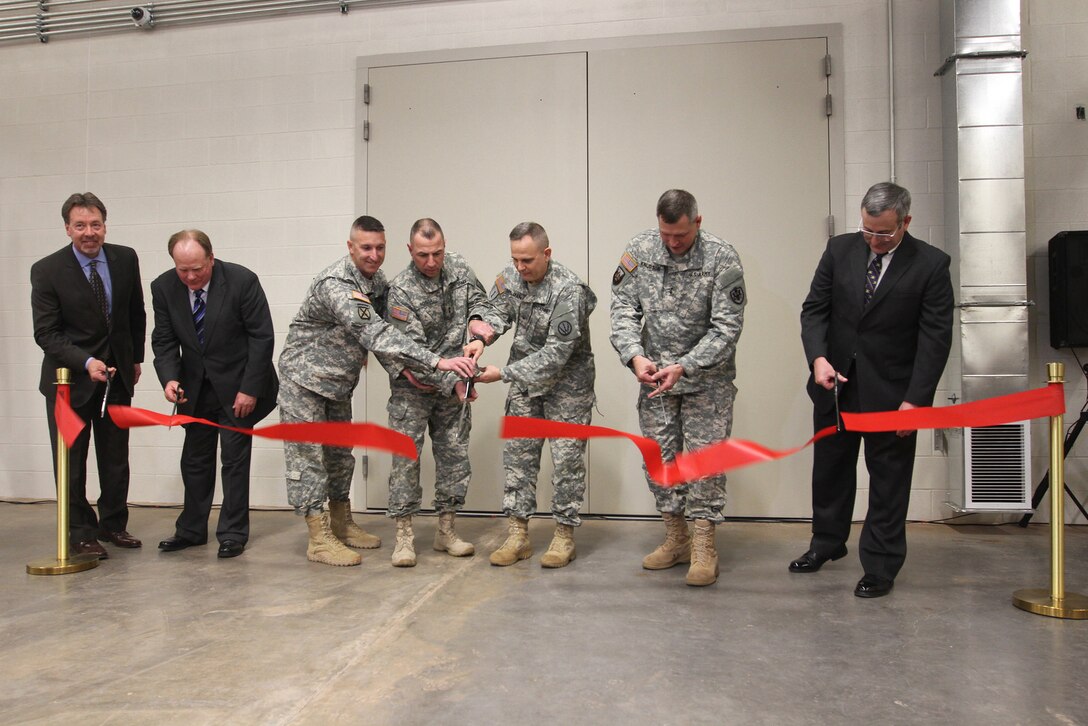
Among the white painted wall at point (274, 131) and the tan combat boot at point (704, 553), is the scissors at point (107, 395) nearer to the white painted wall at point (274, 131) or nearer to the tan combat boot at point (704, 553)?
the white painted wall at point (274, 131)

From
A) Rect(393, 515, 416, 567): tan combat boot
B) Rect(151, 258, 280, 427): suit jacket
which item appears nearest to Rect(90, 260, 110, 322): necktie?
Rect(151, 258, 280, 427): suit jacket

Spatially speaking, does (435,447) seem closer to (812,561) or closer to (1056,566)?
(812,561)

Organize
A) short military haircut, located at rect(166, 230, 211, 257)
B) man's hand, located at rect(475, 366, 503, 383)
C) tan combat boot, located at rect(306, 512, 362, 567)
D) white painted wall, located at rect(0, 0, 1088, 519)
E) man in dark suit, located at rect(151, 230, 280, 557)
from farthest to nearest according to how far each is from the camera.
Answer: white painted wall, located at rect(0, 0, 1088, 519) < man in dark suit, located at rect(151, 230, 280, 557) < short military haircut, located at rect(166, 230, 211, 257) < tan combat boot, located at rect(306, 512, 362, 567) < man's hand, located at rect(475, 366, 503, 383)

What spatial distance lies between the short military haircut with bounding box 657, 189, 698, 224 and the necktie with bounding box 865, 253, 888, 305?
0.73 m

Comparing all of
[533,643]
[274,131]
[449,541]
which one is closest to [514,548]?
[449,541]

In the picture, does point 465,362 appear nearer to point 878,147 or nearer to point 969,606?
point 969,606

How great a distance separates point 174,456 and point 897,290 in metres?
4.43

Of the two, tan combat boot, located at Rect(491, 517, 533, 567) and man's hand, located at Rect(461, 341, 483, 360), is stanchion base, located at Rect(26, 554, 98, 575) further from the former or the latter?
man's hand, located at Rect(461, 341, 483, 360)

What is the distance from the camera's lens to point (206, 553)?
3.89 metres

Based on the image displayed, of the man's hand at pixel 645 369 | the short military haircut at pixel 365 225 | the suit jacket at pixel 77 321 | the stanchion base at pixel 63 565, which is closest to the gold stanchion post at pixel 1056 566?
the man's hand at pixel 645 369

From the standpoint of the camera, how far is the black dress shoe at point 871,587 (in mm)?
3074

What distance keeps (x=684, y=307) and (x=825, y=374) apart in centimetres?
63

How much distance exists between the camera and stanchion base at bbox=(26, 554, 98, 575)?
353 centimetres

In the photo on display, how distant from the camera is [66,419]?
367 centimetres
